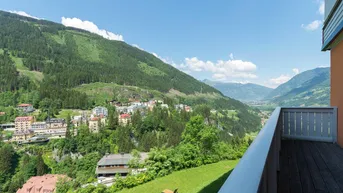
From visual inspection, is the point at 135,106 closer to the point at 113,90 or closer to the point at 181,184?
the point at 113,90

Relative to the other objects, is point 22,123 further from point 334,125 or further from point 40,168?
point 334,125

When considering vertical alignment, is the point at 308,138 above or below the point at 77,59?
below

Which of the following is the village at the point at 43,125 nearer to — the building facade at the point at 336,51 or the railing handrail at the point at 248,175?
the building facade at the point at 336,51

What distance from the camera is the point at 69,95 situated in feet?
221

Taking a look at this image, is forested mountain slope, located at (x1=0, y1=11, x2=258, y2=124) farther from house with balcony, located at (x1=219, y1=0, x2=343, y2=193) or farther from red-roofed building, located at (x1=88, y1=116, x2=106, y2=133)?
house with balcony, located at (x1=219, y1=0, x2=343, y2=193)

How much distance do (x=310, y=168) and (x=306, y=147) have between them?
1.22 metres

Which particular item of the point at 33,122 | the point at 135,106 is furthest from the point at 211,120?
the point at 33,122

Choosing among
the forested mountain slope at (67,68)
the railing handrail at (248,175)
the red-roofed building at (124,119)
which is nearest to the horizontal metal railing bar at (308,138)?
the railing handrail at (248,175)

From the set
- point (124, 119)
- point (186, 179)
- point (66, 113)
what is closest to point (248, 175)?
point (186, 179)

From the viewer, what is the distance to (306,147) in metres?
3.59

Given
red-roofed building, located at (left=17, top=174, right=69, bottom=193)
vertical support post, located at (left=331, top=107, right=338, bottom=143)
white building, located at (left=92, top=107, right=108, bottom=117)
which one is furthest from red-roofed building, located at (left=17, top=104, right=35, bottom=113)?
vertical support post, located at (left=331, top=107, right=338, bottom=143)

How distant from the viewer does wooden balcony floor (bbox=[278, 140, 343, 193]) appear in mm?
2031

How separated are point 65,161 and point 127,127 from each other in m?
16.7

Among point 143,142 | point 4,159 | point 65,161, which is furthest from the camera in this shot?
point 143,142
